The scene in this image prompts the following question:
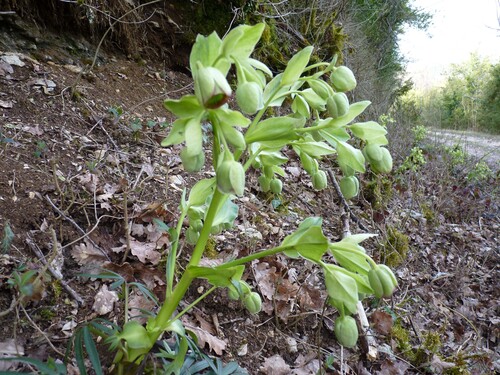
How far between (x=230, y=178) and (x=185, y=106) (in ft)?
0.63

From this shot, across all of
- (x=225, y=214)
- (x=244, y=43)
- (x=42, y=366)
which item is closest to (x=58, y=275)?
(x=42, y=366)

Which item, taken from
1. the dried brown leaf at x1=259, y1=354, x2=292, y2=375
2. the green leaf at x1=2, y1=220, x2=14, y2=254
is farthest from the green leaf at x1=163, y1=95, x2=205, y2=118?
the dried brown leaf at x1=259, y1=354, x2=292, y2=375

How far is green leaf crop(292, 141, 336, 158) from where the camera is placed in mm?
1078

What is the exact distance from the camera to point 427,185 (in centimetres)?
520

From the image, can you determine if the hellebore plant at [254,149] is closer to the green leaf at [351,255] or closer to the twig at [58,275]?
the green leaf at [351,255]

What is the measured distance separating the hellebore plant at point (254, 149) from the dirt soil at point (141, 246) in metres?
0.39

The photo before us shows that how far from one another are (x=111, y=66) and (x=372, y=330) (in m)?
2.63

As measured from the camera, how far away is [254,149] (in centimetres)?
115

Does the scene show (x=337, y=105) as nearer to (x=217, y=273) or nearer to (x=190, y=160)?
(x=190, y=160)

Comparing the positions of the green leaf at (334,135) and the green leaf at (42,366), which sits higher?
the green leaf at (334,135)

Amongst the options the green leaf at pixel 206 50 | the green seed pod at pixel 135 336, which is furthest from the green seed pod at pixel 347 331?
the green leaf at pixel 206 50

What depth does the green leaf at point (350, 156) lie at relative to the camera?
104cm

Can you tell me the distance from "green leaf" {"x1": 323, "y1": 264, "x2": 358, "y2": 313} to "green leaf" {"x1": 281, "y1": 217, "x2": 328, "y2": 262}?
0.05m

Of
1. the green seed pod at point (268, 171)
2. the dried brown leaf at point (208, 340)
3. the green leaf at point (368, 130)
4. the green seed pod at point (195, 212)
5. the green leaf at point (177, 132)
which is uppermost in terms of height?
the green leaf at point (368, 130)
